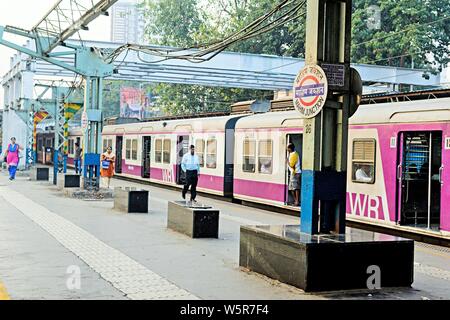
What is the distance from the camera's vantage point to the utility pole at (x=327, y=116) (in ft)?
26.6

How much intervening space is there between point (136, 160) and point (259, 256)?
21.4 meters

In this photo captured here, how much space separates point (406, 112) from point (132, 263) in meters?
6.35

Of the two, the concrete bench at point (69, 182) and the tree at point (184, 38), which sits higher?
the tree at point (184, 38)

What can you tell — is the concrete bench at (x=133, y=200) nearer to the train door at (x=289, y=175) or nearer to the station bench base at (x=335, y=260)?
the train door at (x=289, y=175)

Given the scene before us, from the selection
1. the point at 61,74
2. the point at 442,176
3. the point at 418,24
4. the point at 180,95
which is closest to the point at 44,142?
the point at 180,95

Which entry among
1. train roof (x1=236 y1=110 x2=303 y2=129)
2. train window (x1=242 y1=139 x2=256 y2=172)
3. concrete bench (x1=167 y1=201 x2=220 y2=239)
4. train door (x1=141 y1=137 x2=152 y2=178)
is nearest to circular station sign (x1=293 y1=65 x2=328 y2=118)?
concrete bench (x1=167 y1=201 x2=220 y2=239)

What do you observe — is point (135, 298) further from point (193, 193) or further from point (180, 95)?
point (180, 95)

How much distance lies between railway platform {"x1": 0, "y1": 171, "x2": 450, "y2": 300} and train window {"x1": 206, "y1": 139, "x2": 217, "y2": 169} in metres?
5.84

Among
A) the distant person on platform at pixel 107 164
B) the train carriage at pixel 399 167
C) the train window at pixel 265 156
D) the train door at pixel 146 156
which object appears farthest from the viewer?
the train door at pixel 146 156

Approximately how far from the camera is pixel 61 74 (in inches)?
1309

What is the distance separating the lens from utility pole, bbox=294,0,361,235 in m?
8.09

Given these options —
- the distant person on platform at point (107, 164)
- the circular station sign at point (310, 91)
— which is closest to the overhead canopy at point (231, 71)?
the distant person on platform at point (107, 164)

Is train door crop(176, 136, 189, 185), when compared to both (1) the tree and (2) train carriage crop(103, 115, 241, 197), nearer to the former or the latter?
(2) train carriage crop(103, 115, 241, 197)

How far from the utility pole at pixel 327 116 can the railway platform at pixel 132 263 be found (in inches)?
46.0
